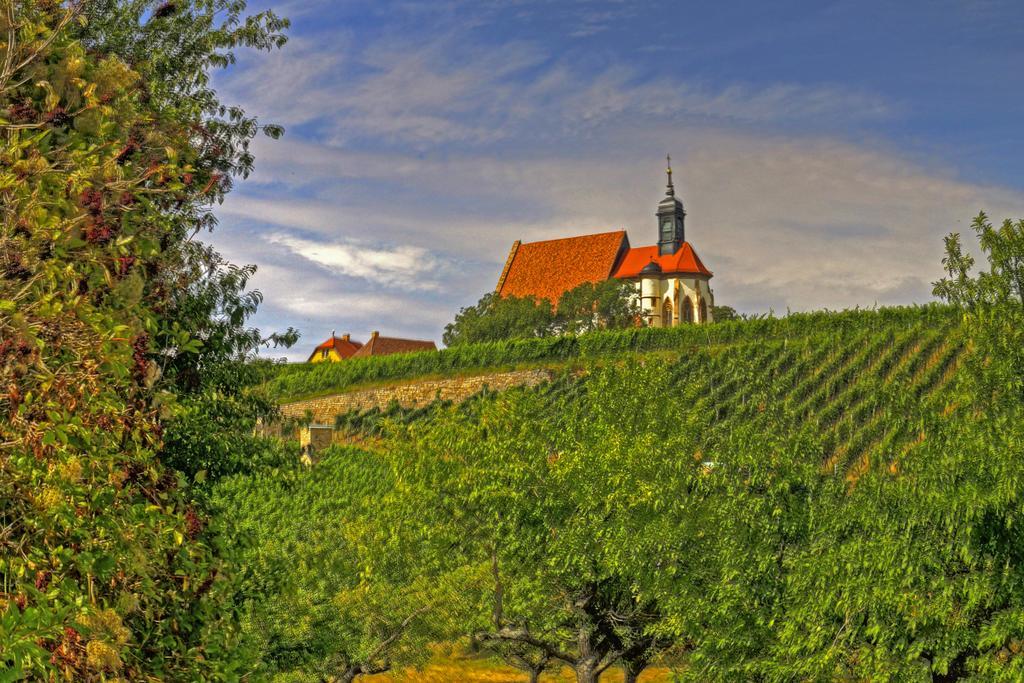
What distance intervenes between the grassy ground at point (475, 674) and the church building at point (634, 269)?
52931 millimetres

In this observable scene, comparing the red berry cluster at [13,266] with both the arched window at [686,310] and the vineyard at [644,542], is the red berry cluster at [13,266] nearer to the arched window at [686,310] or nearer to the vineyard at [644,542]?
the vineyard at [644,542]

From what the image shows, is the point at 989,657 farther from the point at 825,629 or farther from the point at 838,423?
the point at 838,423

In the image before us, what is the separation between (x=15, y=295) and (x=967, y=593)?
11781 millimetres

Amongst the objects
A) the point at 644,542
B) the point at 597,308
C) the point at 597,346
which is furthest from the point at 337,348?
the point at 644,542

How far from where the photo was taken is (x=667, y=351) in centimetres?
5472

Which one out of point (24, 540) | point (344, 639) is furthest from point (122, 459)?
point (344, 639)

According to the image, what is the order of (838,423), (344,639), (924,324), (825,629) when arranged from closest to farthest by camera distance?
(825,629), (344,639), (838,423), (924,324)

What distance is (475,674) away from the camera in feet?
92.3

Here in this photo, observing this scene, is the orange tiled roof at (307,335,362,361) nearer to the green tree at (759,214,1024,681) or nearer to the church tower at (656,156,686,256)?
the church tower at (656,156,686,256)

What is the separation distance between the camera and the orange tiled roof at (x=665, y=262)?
84938 millimetres

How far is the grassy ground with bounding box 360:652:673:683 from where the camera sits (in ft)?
87.2

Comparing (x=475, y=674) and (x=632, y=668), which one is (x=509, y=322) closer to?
(x=475, y=674)

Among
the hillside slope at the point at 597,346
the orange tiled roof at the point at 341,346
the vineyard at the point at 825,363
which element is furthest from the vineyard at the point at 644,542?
the orange tiled roof at the point at 341,346

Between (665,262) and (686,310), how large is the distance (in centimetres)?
479
